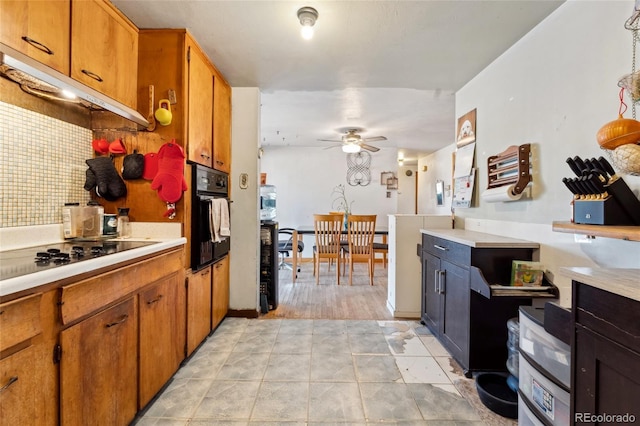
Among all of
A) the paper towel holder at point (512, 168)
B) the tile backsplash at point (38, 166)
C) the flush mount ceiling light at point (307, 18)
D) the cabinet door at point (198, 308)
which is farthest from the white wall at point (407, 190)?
the tile backsplash at point (38, 166)

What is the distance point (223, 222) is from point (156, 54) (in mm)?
1237

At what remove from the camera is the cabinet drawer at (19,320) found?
767 mm

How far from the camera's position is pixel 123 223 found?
5.73 feet

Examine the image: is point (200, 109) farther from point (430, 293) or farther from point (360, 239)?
point (360, 239)

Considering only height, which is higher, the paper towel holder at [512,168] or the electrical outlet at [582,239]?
the paper towel holder at [512,168]

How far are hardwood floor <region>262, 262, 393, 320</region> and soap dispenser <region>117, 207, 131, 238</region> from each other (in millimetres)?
1559

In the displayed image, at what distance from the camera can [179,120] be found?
1.84 metres

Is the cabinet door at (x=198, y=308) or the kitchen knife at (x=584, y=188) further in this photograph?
the cabinet door at (x=198, y=308)

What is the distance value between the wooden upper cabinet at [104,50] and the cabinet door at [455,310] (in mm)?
2396

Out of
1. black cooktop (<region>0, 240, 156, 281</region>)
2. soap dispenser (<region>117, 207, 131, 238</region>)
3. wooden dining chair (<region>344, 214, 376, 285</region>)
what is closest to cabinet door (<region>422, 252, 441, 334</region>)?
wooden dining chair (<region>344, 214, 376, 285</region>)

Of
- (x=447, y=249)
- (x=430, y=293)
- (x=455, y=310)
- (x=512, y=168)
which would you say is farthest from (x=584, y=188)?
(x=430, y=293)

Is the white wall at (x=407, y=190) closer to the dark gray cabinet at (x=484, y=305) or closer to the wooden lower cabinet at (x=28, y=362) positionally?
the dark gray cabinet at (x=484, y=305)

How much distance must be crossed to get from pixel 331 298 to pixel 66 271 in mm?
2770

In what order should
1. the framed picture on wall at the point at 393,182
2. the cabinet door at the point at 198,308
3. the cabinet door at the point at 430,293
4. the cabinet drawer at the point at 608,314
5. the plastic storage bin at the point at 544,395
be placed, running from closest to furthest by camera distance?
the cabinet drawer at the point at 608,314
the plastic storage bin at the point at 544,395
the cabinet door at the point at 198,308
the cabinet door at the point at 430,293
the framed picture on wall at the point at 393,182
